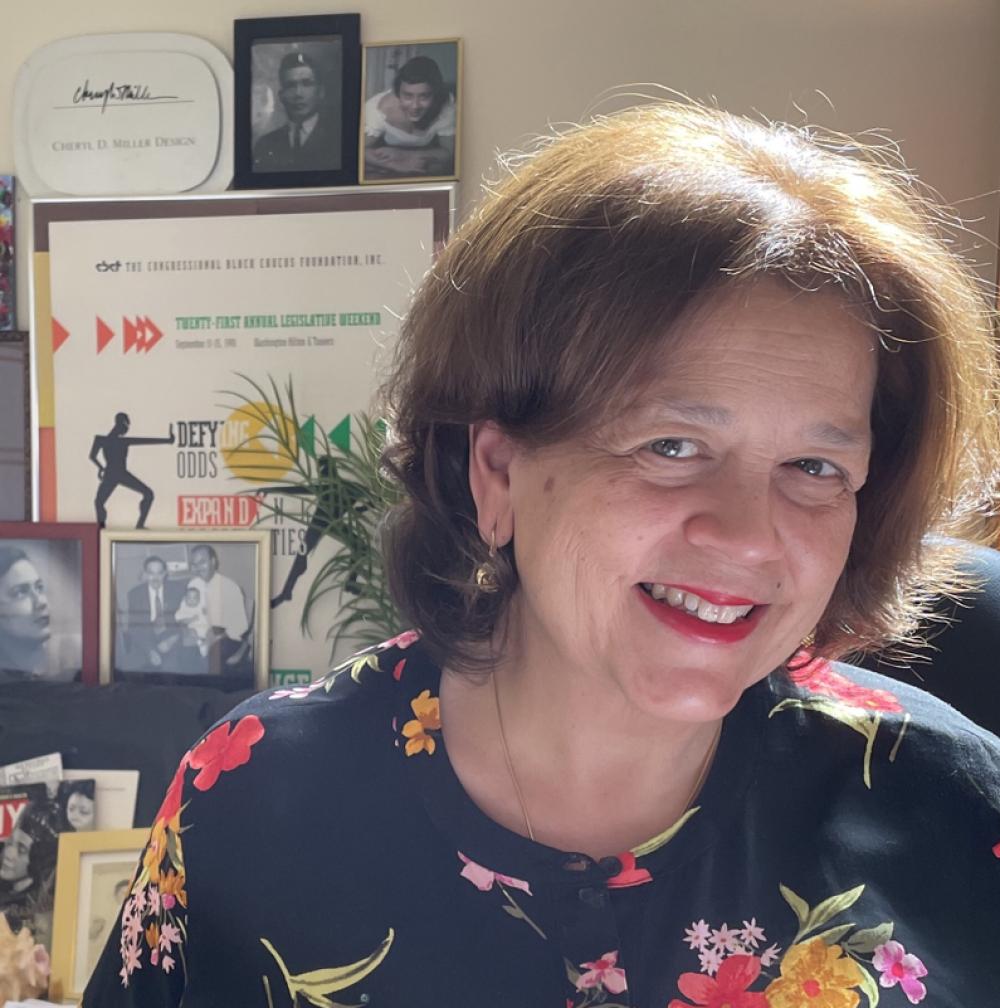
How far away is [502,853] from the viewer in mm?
851

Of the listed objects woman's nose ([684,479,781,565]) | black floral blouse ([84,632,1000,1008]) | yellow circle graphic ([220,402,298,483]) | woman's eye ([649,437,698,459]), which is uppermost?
Result: woman's eye ([649,437,698,459])

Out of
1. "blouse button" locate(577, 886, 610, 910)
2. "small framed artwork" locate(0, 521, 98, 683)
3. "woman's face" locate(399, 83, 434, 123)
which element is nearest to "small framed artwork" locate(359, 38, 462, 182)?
"woman's face" locate(399, 83, 434, 123)

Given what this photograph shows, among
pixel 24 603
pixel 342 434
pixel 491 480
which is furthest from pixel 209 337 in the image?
pixel 491 480

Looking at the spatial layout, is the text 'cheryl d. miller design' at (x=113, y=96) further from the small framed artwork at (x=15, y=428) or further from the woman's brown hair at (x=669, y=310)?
the woman's brown hair at (x=669, y=310)

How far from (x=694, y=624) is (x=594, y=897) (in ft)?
0.84

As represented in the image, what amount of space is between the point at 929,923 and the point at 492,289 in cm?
68

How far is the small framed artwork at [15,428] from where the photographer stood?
2.13m

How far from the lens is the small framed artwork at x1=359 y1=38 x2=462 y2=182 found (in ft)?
6.43

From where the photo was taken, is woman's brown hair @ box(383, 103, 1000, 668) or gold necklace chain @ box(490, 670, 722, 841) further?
gold necklace chain @ box(490, 670, 722, 841)

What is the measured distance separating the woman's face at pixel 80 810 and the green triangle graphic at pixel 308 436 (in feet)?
2.70

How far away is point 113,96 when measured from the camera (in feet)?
6.82

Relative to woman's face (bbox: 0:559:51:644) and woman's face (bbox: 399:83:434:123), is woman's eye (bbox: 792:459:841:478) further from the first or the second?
woman's face (bbox: 0:559:51:644)

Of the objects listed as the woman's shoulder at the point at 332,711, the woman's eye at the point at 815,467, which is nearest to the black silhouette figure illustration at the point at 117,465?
the woman's shoulder at the point at 332,711

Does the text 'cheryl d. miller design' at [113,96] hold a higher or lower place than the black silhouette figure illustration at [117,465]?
higher
